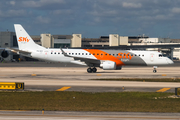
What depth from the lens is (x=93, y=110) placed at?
15.9 metres

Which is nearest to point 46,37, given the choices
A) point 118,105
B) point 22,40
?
point 22,40

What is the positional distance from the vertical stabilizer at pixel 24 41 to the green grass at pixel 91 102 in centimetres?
2837

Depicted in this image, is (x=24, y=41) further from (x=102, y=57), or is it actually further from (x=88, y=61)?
(x=102, y=57)

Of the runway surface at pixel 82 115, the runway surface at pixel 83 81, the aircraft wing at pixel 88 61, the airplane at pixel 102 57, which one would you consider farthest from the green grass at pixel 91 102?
the airplane at pixel 102 57

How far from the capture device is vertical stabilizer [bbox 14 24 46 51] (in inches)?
1993

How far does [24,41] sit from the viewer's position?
167ft

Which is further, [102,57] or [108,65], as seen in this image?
[102,57]

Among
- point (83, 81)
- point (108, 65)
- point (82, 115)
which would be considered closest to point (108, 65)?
point (108, 65)

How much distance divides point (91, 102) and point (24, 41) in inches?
1361

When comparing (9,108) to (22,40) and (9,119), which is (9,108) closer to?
(9,119)

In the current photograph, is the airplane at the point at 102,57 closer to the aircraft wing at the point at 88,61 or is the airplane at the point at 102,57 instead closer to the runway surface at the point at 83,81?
the aircraft wing at the point at 88,61

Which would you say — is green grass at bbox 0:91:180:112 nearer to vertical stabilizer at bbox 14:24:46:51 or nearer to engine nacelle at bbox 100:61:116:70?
engine nacelle at bbox 100:61:116:70

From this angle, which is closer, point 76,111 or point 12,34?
point 76,111

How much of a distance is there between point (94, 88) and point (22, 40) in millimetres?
28146
